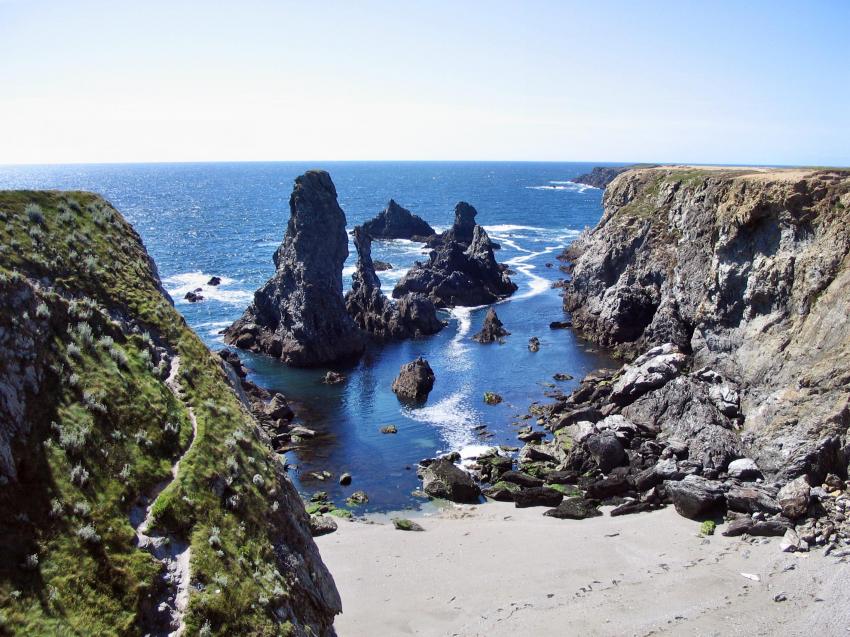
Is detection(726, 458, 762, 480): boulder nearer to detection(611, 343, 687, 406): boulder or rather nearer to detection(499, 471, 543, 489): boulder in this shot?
detection(499, 471, 543, 489): boulder

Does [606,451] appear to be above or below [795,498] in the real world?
below

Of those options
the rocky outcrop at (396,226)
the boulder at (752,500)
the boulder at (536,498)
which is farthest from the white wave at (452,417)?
the rocky outcrop at (396,226)

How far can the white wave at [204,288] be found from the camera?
303 feet

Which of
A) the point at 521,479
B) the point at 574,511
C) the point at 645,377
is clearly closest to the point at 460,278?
the point at 645,377

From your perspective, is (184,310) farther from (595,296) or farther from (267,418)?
(595,296)

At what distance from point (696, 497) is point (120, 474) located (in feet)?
97.9

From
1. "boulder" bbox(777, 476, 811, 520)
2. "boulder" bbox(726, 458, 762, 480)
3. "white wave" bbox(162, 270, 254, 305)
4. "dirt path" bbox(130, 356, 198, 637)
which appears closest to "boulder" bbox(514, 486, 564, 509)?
"boulder" bbox(726, 458, 762, 480)

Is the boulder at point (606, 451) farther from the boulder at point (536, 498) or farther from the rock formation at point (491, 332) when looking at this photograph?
the rock formation at point (491, 332)

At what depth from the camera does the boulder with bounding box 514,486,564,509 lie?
39.5 m

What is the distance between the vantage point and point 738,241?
2186 inches

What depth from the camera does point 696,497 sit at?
117 feet

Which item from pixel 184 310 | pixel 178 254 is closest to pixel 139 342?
pixel 184 310

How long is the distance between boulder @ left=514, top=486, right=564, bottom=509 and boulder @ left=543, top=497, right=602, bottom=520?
76 centimetres

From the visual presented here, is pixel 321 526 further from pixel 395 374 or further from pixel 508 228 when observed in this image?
pixel 508 228
